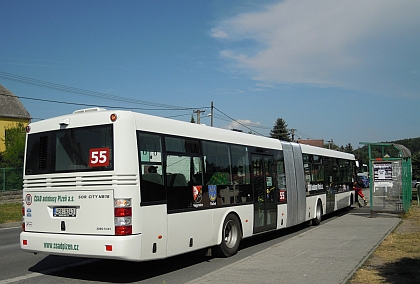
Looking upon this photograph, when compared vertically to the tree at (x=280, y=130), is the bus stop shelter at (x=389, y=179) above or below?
below

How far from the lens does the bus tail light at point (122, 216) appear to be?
24.9 feet

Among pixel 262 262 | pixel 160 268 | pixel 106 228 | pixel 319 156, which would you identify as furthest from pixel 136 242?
pixel 319 156

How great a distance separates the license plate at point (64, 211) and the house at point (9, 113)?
40064mm

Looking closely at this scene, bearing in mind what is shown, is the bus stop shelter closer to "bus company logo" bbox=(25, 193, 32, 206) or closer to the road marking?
the road marking

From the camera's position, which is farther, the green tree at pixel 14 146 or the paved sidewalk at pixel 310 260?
the green tree at pixel 14 146

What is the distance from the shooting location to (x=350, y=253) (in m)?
10.5

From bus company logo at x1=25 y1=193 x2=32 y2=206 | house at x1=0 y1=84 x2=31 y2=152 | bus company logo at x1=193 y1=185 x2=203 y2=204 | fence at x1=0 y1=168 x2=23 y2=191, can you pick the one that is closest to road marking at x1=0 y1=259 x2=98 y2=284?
bus company logo at x1=25 y1=193 x2=32 y2=206

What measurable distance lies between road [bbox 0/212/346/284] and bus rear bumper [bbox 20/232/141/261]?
650 mm

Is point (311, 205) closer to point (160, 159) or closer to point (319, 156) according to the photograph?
point (319, 156)

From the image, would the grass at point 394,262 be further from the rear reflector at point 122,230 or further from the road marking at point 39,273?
the road marking at point 39,273

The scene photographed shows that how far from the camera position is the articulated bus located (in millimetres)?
7742

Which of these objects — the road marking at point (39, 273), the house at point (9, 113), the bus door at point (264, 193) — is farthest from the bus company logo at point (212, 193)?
the house at point (9, 113)

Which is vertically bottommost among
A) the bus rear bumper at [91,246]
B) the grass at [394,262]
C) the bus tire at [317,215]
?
the grass at [394,262]

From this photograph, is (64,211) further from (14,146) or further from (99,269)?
(14,146)
